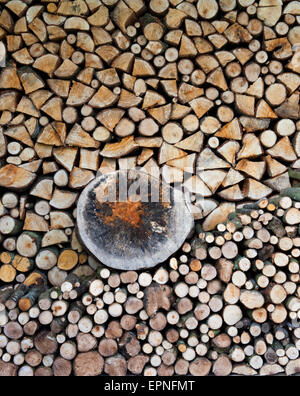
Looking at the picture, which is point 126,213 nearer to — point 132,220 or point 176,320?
point 132,220

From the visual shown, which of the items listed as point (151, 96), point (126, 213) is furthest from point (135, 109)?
point (126, 213)

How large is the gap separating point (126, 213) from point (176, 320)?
2.08 ft

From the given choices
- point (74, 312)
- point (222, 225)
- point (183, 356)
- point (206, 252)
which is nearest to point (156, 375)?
point (183, 356)

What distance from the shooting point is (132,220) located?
2.28 metres

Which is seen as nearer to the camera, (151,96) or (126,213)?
(126,213)

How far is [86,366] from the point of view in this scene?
2.19 meters

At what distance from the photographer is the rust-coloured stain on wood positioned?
2275 millimetres

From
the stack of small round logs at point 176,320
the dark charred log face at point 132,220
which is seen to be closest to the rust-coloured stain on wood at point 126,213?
the dark charred log face at point 132,220

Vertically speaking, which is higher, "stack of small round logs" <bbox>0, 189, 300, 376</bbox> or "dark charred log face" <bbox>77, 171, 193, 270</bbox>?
"dark charred log face" <bbox>77, 171, 193, 270</bbox>

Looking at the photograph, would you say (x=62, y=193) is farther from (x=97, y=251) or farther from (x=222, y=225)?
(x=222, y=225)

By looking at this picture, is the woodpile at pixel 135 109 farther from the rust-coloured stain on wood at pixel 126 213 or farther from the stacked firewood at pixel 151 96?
the rust-coloured stain on wood at pixel 126 213

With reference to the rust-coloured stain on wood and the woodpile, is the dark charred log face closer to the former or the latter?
the rust-coloured stain on wood

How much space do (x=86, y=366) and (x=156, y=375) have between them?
0.38 meters

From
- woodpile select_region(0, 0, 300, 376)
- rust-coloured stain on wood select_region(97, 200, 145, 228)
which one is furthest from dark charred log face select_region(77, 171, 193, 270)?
woodpile select_region(0, 0, 300, 376)
